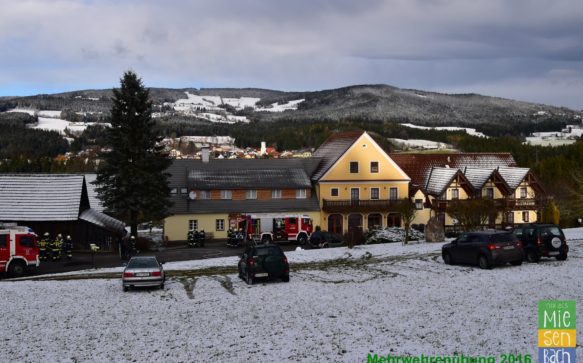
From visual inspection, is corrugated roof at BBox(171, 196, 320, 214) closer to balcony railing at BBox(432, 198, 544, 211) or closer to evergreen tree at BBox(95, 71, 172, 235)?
evergreen tree at BBox(95, 71, 172, 235)

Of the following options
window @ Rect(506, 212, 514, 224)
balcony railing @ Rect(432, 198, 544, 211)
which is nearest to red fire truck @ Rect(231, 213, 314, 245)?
balcony railing @ Rect(432, 198, 544, 211)

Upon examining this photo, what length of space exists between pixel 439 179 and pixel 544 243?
33779 millimetres

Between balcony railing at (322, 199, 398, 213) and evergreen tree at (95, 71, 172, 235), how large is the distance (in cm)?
1617

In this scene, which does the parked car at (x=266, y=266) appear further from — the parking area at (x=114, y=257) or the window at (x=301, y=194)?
the window at (x=301, y=194)

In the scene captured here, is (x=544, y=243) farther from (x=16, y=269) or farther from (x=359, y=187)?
(x=359, y=187)

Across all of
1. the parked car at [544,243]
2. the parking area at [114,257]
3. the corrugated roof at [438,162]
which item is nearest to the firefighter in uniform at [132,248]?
the parking area at [114,257]

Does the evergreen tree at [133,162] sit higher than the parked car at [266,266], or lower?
higher

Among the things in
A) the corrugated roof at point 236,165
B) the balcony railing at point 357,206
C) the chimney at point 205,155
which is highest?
the chimney at point 205,155

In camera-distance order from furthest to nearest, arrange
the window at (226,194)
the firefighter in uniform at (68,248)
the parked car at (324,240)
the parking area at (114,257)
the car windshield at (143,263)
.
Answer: the window at (226,194) < the parked car at (324,240) < the firefighter in uniform at (68,248) < the parking area at (114,257) < the car windshield at (143,263)

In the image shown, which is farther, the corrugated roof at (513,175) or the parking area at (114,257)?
the corrugated roof at (513,175)

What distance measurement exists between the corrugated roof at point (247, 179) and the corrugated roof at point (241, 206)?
4.57 feet

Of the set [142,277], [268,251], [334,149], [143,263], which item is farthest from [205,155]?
[142,277]

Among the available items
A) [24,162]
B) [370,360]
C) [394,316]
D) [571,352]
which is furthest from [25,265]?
[24,162]

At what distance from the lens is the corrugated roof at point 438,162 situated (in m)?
63.7
